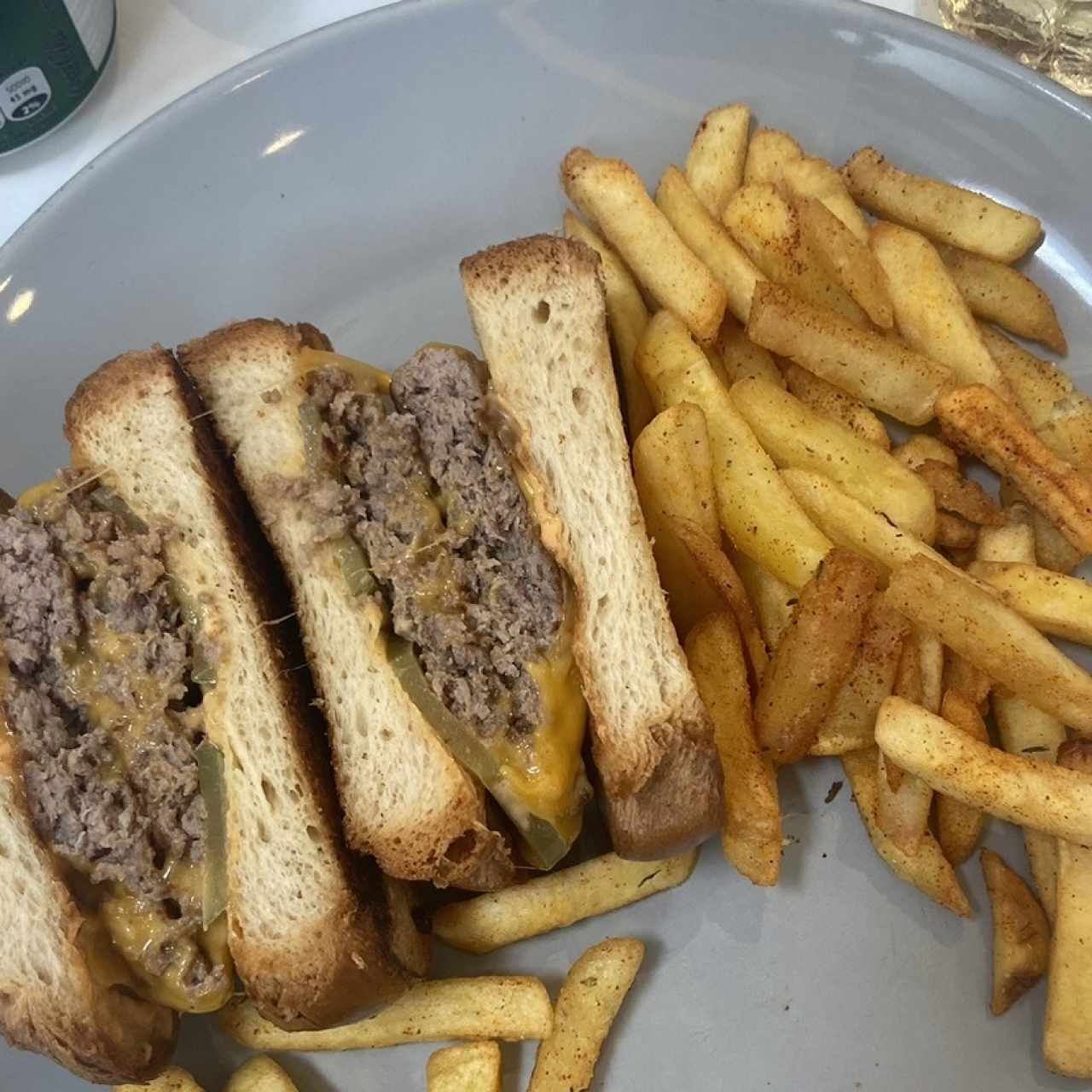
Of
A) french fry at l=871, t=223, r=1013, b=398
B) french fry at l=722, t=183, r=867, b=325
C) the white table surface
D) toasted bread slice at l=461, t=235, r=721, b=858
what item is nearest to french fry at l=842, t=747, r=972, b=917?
toasted bread slice at l=461, t=235, r=721, b=858

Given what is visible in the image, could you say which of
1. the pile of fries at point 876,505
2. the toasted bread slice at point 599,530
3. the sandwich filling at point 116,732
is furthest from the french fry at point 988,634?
the sandwich filling at point 116,732

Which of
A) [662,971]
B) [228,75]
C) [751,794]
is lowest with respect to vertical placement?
[662,971]

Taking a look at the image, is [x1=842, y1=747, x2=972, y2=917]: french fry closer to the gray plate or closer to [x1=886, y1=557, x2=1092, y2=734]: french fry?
the gray plate

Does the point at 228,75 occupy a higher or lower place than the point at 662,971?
higher

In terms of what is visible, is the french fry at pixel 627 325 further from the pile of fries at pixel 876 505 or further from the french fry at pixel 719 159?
the french fry at pixel 719 159

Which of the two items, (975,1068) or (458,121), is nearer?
(975,1068)

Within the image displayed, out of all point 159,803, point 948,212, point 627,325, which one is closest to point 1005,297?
point 948,212

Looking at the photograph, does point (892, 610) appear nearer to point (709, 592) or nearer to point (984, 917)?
point (709, 592)

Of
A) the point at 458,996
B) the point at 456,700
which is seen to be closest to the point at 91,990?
the point at 458,996
